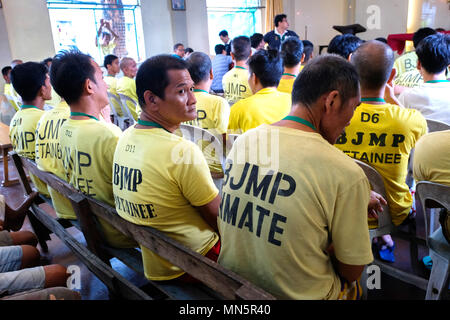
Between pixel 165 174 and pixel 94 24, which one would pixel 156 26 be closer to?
pixel 94 24

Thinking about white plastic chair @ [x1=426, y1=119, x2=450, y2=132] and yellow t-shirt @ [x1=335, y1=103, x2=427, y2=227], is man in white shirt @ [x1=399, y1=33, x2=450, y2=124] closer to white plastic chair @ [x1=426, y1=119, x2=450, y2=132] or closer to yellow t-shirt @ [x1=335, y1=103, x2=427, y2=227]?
white plastic chair @ [x1=426, y1=119, x2=450, y2=132]

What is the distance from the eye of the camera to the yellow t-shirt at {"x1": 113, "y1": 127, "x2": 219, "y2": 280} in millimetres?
1204

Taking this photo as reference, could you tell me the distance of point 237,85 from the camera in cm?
400

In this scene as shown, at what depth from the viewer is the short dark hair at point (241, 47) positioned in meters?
3.96

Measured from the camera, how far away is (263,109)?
2.23 metres

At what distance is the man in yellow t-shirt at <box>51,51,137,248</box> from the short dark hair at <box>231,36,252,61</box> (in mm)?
2466

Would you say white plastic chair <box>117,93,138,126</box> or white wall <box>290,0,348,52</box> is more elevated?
white wall <box>290,0,348,52</box>

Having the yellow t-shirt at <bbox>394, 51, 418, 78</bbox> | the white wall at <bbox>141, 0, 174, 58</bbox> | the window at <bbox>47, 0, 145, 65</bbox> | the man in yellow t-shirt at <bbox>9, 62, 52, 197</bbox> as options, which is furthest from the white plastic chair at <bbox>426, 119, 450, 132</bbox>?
the white wall at <bbox>141, 0, 174, 58</bbox>

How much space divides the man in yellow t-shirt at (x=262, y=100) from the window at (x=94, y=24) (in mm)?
5948

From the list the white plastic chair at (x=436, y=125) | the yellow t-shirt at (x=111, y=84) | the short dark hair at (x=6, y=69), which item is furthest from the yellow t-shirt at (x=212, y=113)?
the short dark hair at (x=6, y=69)

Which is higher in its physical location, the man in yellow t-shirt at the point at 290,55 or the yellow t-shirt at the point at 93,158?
the man in yellow t-shirt at the point at 290,55

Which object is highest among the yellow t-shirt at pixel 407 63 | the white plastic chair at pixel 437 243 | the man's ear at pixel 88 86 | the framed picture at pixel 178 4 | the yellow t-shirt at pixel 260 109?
the framed picture at pixel 178 4

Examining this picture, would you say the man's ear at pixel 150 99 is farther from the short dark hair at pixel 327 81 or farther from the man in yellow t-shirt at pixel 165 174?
the short dark hair at pixel 327 81
